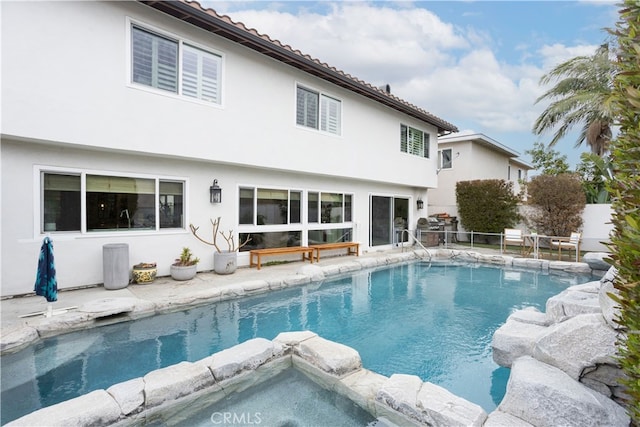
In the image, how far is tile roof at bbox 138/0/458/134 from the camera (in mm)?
7020

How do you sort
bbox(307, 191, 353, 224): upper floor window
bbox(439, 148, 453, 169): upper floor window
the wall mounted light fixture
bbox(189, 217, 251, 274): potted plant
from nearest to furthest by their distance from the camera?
bbox(189, 217, 251, 274): potted plant → the wall mounted light fixture → bbox(307, 191, 353, 224): upper floor window → bbox(439, 148, 453, 169): upper floor window

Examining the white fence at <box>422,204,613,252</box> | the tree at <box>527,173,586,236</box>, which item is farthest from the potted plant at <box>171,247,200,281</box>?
the tree at <box>527,173,586,236</box>

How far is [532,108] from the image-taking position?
18531 millimetres

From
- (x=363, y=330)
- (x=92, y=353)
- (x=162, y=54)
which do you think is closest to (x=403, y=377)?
(x=363, y=330)

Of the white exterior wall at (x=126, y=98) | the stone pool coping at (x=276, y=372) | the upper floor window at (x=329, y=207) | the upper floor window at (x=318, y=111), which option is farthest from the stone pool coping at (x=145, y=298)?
the upper floor window at (x=318, y=111)

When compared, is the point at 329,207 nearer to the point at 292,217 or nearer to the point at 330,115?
the point at 292,217

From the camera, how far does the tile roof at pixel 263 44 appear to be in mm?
7020

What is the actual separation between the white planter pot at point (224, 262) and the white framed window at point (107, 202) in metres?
1.31

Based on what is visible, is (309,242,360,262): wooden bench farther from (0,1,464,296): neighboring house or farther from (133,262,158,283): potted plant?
(133,262,158,283): potted plant

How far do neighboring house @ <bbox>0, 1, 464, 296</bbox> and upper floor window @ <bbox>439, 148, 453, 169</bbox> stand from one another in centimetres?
958

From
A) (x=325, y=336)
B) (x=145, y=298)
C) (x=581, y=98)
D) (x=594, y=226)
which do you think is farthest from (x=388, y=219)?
(x=145, y=298)

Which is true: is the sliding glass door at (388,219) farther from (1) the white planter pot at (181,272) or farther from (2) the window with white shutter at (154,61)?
(2) the window with white shutter at (154,61)

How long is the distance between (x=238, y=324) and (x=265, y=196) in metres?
5.12

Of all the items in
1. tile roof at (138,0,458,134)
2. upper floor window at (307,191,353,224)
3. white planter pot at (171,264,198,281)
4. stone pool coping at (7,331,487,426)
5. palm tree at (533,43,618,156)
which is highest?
palm tree at (533,43,618,156)
